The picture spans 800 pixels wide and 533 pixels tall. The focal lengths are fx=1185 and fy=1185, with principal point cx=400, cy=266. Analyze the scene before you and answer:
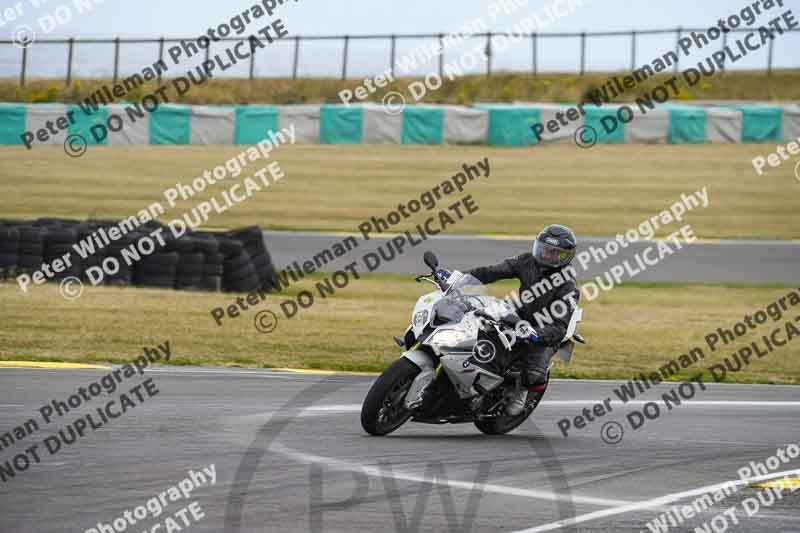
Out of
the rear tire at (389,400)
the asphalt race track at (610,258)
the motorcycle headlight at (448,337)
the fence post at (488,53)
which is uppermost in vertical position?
the fence post at (488,53)

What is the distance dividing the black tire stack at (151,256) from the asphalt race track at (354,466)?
7.69 meters

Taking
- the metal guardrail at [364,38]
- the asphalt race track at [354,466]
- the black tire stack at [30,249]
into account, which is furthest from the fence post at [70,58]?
the asphalt race track at [354,466]

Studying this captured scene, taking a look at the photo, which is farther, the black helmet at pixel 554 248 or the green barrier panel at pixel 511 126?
the green barrier panel at pixel 511 126

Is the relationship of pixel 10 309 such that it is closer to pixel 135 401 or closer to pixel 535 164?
pixel 135 401

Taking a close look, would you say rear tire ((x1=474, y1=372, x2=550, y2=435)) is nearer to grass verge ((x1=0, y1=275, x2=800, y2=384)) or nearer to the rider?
the rider

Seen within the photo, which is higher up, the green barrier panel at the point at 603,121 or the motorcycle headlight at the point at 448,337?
the green barrier panel at the point at 603,121

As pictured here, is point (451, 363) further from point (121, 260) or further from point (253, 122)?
point (253, 122)

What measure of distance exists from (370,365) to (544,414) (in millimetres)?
4182

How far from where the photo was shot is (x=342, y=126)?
41531 millimetres

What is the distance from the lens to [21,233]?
1966 centimetres

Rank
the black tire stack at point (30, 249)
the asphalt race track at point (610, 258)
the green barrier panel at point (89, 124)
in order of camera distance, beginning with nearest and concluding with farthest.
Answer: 1. the black tire stack at point (30, 249)
2. the asphalt race track at point (610, 258)
3. the green barrier panel at point (89, 124)

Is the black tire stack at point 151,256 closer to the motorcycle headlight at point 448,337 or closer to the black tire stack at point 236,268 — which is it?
the black tire stack at point 236,268

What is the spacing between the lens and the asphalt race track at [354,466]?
7.06m

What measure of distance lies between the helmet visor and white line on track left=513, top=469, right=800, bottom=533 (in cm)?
243
